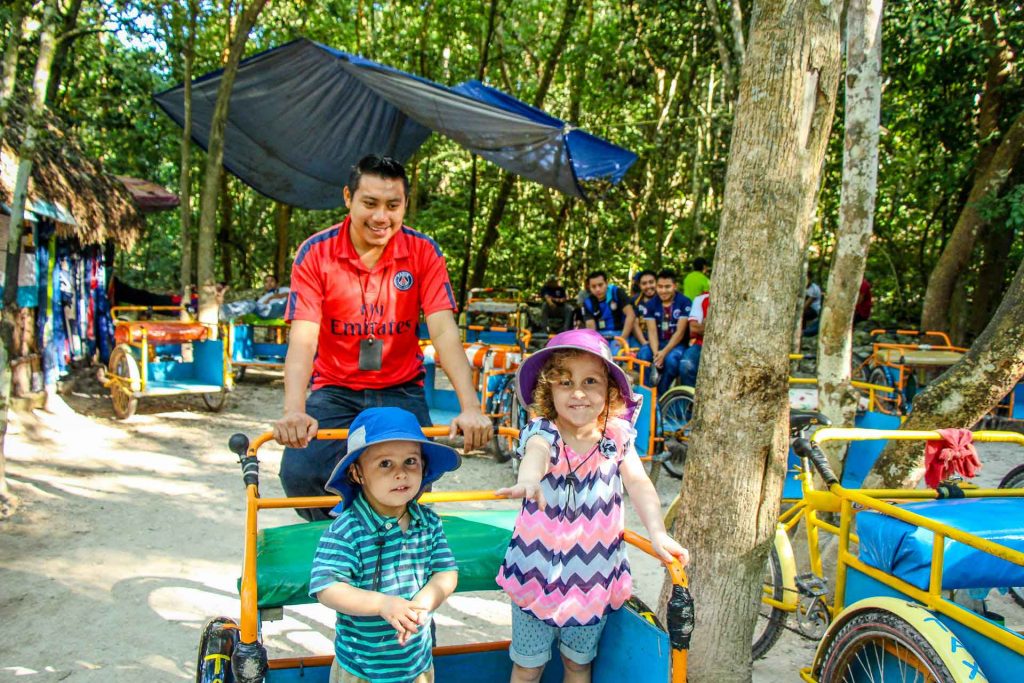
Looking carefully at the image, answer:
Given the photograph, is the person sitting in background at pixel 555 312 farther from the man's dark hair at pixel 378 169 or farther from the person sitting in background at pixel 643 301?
the man's dark hair at pixel 378 169

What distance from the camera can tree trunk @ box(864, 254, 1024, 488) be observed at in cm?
373

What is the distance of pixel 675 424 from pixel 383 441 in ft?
19.2

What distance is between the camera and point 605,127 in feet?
58.9

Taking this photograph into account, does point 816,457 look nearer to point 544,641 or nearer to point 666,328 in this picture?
point 544,641

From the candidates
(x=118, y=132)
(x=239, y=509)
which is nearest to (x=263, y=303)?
(x=239, y=509)

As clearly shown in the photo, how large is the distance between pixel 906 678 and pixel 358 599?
5.64 ft

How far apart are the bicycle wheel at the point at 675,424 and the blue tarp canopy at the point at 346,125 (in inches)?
97.4

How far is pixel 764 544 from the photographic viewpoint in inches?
118

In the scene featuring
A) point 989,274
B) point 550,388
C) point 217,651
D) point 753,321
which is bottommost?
point 217,651

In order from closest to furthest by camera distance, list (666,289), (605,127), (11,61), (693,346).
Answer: (11,61) → (693,346) → (666,289) → (605,127)

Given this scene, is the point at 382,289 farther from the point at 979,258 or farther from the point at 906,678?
the point at 979,258

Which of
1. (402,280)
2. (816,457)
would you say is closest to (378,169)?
(402,280)

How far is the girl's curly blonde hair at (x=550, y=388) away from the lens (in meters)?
2.59

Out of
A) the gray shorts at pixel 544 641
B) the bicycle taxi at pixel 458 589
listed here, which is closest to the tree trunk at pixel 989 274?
the bicycle taxi at pixel 458 589
